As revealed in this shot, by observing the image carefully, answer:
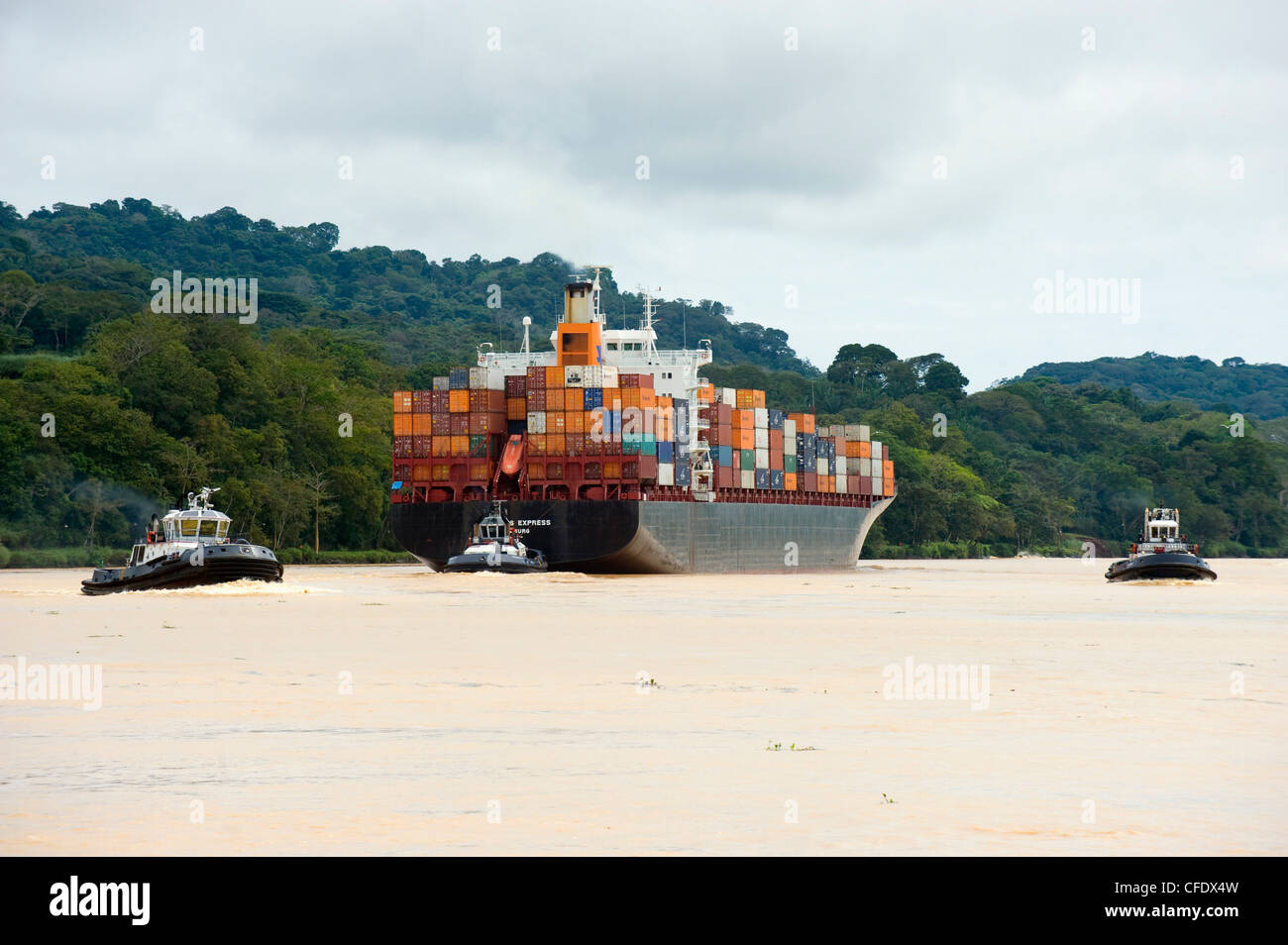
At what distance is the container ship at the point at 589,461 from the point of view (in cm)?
7350

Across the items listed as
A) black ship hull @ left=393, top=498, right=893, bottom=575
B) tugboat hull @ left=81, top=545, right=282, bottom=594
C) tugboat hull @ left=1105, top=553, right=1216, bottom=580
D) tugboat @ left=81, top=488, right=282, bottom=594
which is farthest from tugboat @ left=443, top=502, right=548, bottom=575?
tugboat hull @ left=1105, top=553, right=1216, bottom=580

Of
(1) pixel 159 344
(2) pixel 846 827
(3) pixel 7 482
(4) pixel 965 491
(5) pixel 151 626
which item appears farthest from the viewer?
(4) pixel 965 491

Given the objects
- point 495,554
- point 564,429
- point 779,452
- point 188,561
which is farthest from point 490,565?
point 779,452

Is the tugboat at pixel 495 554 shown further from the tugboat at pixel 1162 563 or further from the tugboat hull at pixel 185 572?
the tugboat at pixel 1162 563

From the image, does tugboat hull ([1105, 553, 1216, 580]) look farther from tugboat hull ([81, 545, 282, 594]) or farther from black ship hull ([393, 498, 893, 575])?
tugboat hull ([81, 545, 282, 594])

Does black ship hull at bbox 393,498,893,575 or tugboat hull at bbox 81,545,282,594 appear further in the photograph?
black ship hull at bbox 393,498,893,575

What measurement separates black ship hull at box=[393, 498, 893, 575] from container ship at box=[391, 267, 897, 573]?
0.26 feet

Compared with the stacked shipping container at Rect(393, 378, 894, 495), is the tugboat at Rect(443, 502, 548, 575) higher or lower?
lower

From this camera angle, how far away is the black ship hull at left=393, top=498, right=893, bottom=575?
2867 inches

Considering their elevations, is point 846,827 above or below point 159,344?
below
